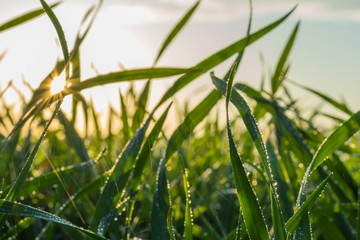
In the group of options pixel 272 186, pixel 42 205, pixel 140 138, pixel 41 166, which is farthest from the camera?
pixel 41 166

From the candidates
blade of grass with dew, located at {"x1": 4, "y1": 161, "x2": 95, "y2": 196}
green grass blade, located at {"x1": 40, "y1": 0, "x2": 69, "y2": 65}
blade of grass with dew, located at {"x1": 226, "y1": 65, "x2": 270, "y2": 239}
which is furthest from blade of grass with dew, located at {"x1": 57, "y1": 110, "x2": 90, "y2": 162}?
blade of grass with dew, located at {"x1": 226, "y1": 65, "x2": 270, "y2": 239}

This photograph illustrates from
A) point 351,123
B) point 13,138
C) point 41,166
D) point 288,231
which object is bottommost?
point 288,231

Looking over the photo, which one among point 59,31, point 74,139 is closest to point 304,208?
point 59,31

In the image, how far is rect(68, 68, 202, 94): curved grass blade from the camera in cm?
48

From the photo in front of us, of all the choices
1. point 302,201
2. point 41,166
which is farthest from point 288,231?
point 41,166

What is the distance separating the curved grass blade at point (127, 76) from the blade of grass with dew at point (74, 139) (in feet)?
1.02

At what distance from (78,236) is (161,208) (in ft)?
0.37

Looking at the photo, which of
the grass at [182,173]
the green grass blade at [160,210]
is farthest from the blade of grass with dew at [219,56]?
the green grass blade at [160,210]

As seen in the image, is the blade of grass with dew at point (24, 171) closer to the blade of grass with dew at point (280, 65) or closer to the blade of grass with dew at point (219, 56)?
the blade of grass with dew at point (219, 56)

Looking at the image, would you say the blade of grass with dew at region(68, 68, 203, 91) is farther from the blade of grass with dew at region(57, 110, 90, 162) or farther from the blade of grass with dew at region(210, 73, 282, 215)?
the blade of grass with dew at region(57, 110, 90, 162)

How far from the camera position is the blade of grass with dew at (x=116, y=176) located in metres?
0.53

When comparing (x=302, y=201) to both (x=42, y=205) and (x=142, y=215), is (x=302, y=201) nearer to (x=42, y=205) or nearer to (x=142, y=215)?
(x=142, y=215)

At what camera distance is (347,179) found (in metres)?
0.67

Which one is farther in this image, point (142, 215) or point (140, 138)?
point (142, 215)
